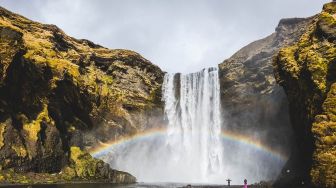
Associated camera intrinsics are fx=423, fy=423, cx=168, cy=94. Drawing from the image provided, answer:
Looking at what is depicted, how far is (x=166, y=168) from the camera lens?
91688 millimetres

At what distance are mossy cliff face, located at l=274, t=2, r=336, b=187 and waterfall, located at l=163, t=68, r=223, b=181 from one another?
31067 millimetres

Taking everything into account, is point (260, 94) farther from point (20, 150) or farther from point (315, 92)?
point (20, 150)

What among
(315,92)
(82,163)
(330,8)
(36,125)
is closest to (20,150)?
(36,125)

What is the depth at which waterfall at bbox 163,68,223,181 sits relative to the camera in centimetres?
8819

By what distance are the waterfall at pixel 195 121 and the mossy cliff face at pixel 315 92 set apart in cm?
3107

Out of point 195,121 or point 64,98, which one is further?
point 195,121

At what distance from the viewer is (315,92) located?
47281 mm

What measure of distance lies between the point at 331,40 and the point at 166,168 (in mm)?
52023

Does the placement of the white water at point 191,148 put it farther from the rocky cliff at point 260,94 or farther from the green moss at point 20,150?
the green moss at point 20,150

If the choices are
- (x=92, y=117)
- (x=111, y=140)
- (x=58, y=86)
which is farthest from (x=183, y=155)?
(x=58, y=86)

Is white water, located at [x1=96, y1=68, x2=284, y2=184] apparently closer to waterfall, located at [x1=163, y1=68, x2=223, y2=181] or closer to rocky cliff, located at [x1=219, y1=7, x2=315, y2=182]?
waterfall, located at [x1=163, y1=68, x2=223, y2=181]

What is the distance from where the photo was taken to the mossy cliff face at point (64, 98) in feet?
215

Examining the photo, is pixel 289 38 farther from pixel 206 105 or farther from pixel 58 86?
pixel 58 86

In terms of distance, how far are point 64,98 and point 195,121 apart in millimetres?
29263
